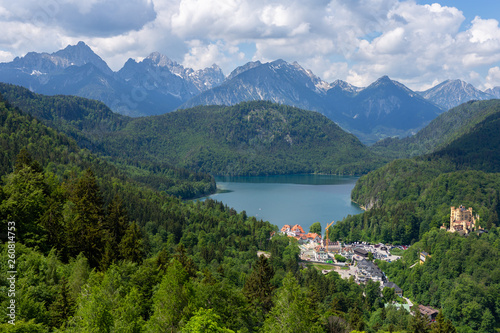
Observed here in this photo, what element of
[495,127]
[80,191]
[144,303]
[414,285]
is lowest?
[414,285]

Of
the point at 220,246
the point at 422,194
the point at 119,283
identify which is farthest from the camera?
the point at 422,194

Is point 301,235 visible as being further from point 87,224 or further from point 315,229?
point 87,224

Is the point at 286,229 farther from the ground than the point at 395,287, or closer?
farther from the ground

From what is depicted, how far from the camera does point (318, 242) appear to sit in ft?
279

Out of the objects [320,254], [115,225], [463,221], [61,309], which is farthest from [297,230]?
[61,309]

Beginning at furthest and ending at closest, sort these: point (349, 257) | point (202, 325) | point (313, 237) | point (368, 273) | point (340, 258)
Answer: point (313, 237), point (349, 257), point (340, 258), point (368, 273), point (202, 325)

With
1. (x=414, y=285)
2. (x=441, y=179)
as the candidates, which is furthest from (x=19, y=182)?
(x=441, y=179)

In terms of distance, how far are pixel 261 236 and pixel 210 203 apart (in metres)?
28.9

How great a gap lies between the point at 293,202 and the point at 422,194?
38244mm

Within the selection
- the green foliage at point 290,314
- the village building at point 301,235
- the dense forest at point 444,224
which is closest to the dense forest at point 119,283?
the green foliage at point 290,314

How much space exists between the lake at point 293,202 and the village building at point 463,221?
29.2 m

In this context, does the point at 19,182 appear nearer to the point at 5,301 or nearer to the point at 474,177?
the point at 5,301

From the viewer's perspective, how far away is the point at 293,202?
134 meters

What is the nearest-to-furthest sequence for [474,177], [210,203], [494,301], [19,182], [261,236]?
[19,182], [494,301], [261,236], [210,203], [474,177]
